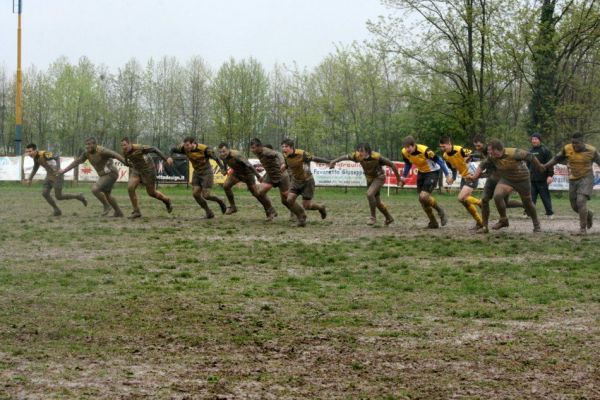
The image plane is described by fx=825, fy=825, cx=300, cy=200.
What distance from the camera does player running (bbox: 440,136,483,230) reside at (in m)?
17.5

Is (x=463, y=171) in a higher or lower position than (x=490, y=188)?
higher

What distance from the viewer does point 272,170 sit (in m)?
19.6

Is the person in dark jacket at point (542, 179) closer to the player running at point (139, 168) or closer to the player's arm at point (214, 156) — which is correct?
the player's arm at point (214, 156)

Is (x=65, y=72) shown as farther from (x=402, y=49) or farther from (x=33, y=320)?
(x=33, y=320)

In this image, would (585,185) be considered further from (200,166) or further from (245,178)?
(200,166)

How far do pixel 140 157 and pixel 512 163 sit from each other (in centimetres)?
912

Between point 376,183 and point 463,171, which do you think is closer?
point 463,171

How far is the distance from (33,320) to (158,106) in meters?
51.7

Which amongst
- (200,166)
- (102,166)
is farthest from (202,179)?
(102,166)

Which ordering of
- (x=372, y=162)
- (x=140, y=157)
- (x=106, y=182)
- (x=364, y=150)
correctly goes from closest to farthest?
1. (x=364, y=150)
2. (x=372, y=162)
3. (x=140, y=157)
4. (x=106, y=182)

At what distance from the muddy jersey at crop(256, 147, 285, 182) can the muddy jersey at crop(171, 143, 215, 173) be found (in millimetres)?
1500

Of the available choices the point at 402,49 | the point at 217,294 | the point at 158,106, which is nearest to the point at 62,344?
the point at 217,294

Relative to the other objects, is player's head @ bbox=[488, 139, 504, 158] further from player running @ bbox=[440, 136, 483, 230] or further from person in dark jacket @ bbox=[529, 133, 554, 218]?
person in dark jacket @ bbox=[529, 133, 554, 218]

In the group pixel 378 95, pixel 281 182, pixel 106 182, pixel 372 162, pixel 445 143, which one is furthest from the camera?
pixel 378 95
